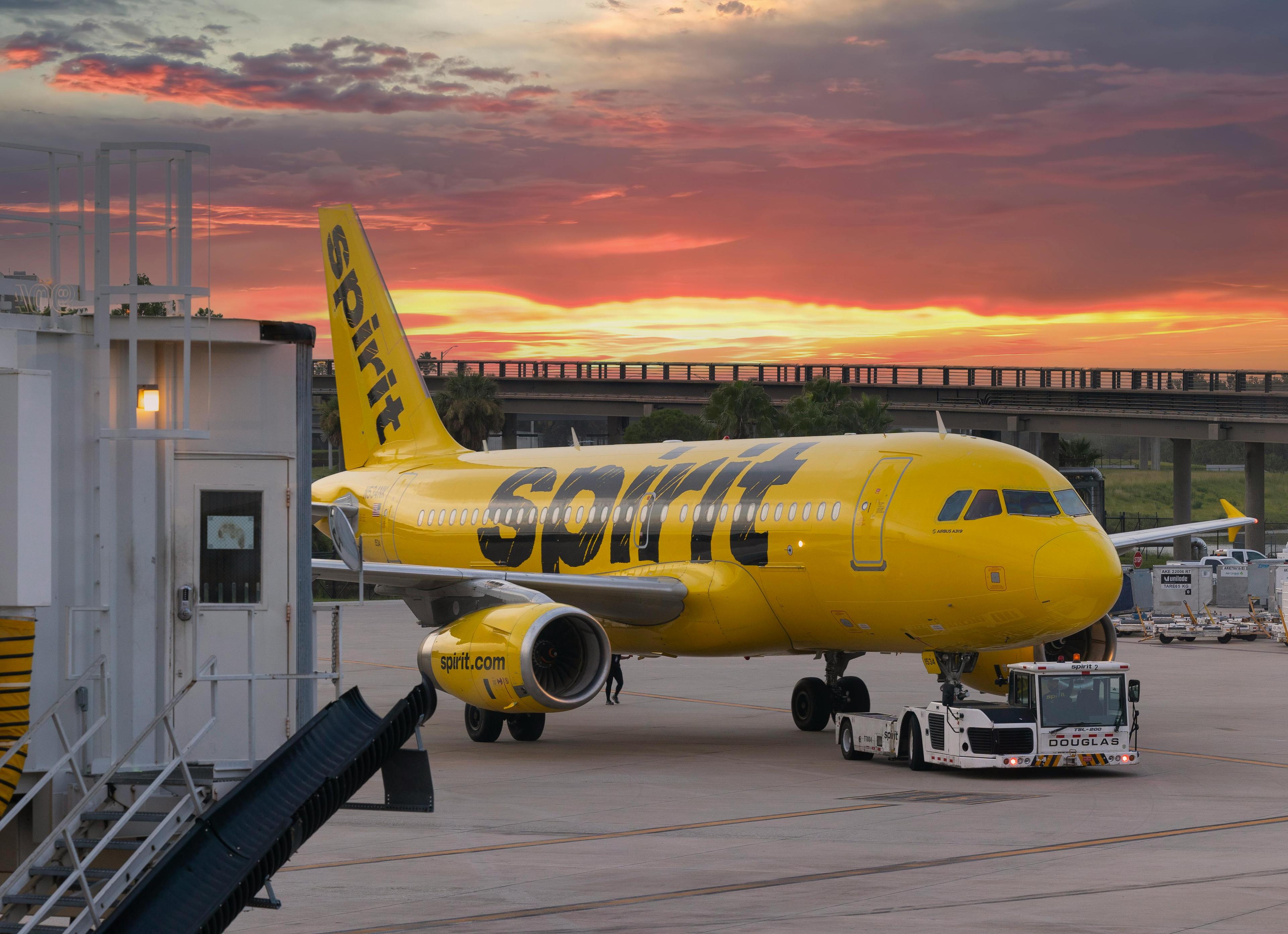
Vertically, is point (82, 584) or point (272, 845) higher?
point (82, 584)

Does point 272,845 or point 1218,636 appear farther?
point 1218,636

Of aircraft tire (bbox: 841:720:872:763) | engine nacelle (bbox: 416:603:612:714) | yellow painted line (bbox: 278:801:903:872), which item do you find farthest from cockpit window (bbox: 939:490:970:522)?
engine nacelle (bbox: 416:603:612:714)

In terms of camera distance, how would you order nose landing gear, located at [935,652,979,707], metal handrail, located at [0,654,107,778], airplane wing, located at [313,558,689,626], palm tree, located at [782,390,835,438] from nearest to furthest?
metal handrail, located at [0,654,107,778] → nose landing gear, located at [935,652,979,707] → airplane wing, located at [313,558,689,626] → palm tree, located at [782,390,835,438]

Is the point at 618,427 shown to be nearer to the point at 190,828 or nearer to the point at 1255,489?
the point at 1255,489

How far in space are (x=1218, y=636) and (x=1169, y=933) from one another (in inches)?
1432

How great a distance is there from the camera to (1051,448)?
84062 millimetres

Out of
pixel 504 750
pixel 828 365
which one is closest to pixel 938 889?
pixel 504 750

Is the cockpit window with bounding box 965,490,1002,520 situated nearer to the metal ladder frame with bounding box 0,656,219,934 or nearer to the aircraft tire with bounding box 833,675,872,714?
the aircraft tire with bounding box 833,675,872,714

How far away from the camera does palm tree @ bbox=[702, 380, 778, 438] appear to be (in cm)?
7300

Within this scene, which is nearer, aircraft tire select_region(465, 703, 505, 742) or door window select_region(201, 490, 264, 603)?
door window select_region(201, 490, 264, 603)

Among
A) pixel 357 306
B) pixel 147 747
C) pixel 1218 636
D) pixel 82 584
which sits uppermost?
pixel 357 306

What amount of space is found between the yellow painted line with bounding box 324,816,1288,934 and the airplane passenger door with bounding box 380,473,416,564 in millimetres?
17692

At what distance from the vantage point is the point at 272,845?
29.6ft

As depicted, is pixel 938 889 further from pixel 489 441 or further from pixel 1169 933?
pixel 489 441
